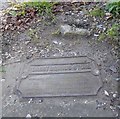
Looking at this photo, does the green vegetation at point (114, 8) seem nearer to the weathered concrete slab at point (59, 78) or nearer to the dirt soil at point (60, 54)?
the dirt soil at point (60, 54)

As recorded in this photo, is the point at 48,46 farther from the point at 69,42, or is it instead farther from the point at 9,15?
the point at 9,15

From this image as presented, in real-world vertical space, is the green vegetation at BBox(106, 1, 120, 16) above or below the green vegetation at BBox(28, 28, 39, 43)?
above

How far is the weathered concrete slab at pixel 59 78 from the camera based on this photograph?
2355mm

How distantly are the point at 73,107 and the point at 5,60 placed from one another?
89 cm

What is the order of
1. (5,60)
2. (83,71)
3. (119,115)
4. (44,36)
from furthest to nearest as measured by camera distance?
(44,36) → (5,60) → (83,71) → (119,115)

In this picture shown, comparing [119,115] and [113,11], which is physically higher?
[113,11]

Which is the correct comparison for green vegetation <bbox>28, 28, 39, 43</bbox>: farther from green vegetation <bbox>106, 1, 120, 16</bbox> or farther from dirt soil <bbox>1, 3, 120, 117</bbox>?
green vegetation <bbox>106, 1, 120, 16</bbox>

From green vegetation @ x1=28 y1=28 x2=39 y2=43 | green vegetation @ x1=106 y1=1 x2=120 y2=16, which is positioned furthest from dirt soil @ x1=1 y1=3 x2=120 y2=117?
green vegetation @ x1=106 y1=1 x2=120 y2=16

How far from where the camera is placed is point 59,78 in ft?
8.13

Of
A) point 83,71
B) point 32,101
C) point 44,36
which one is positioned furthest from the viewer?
point 44,36

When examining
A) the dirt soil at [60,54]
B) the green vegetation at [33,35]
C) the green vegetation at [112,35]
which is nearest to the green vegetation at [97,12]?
the dirt soil at [60,54]

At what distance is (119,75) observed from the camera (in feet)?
8.05

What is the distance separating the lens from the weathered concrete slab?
2355 mm

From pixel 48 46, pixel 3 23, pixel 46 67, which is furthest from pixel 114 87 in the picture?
pixel 3 23
